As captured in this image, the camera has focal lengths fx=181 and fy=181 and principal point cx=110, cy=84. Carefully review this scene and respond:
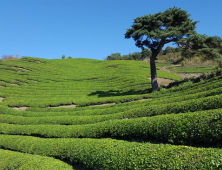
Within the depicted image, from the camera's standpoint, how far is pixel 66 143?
1287 cm

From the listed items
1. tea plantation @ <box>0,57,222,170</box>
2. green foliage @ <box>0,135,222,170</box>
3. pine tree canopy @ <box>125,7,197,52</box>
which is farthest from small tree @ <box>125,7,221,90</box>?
green foliage @ <box>0,135,222,170</box>

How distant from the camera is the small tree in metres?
21.0

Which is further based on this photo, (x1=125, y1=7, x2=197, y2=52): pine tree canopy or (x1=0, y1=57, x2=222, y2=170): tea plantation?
(x1=125, y1=7, x2=197, y2=52): pine tree canopy

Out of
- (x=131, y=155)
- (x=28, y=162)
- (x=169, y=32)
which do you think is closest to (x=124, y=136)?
(x=131, y=155)

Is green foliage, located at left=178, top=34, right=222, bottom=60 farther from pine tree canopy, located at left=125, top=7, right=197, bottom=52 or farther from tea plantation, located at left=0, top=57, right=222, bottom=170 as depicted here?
tea plantation, located at left=0, top=57, right=222, bottom=170

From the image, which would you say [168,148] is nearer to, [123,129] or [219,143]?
[219,143]

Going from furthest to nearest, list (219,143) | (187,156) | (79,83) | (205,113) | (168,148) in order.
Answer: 1. (79,83)
2. (205,113)
3. (219,143)
4. (168,148)
5. (187,156)

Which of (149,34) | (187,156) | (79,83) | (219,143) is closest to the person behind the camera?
(187,156)

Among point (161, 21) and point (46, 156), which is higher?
point (161, 21)

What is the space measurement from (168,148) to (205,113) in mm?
2845

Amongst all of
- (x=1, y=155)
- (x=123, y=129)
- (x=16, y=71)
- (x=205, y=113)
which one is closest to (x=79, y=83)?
(x=16, y=71)

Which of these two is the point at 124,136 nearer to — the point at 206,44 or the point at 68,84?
the point at 206,44

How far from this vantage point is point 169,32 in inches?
798

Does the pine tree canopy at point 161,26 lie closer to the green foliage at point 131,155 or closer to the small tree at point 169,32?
the small tree at point 169,32
